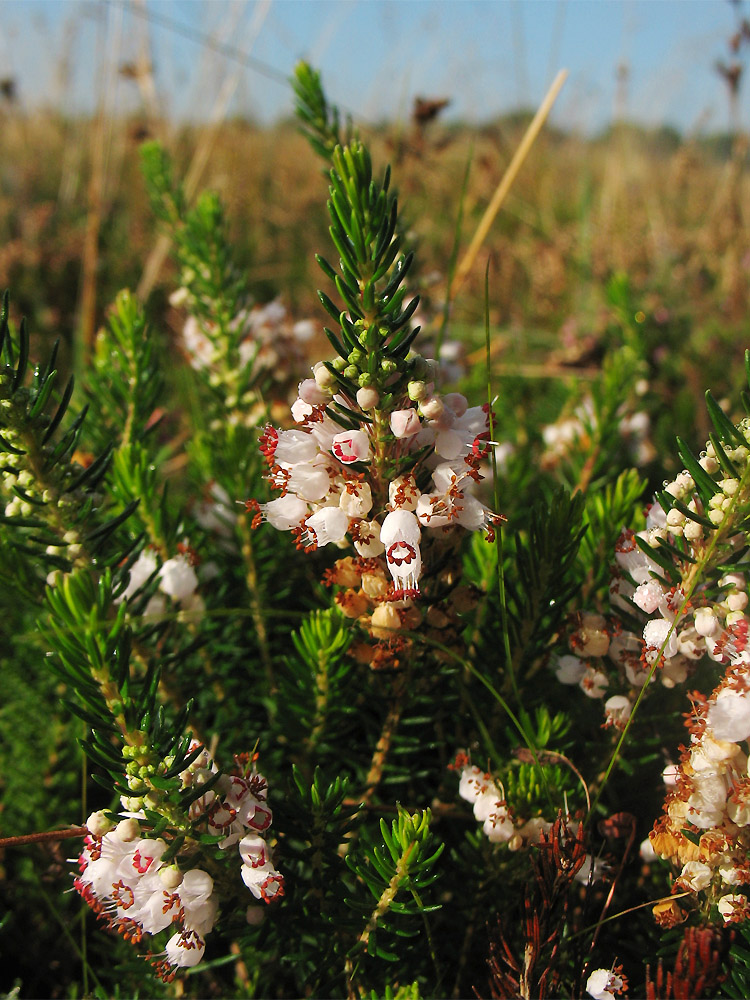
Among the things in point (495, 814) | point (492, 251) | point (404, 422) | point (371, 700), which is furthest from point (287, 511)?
point (492, 251)

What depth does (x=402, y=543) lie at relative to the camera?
1.21 metres

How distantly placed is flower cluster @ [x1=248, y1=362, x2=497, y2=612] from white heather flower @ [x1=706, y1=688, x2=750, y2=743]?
0.48 m

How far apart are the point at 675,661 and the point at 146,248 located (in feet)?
20.6

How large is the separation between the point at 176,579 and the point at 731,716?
46.5 inches

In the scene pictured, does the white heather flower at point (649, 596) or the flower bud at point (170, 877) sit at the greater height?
the white heather flower at point (649, 596)

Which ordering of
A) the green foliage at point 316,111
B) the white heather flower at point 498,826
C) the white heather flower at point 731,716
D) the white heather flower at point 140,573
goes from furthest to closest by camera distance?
the green foliage at point 316,111 → the white heather flower at point 140,573 → the white heather flower at point 498,826 → the white heather flower at point 731,716

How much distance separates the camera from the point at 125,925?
4.42 feet

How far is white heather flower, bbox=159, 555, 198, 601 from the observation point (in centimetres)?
171

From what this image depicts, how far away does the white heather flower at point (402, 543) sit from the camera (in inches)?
47.3

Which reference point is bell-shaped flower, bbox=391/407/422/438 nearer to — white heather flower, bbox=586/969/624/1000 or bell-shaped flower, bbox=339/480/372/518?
bell-shaped flower, bbox=339/480/372/518

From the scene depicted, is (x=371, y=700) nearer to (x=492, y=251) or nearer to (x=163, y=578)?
(x=163, y=578)

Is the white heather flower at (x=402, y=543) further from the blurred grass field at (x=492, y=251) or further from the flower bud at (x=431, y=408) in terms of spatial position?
the blurred grass field at (x=492, y=251)

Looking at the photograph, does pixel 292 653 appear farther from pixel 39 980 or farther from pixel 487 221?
pixel 487 221

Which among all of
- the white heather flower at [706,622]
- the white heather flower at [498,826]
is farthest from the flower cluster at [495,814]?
the white heather flower at [706,622]
